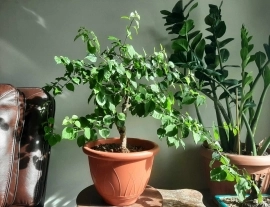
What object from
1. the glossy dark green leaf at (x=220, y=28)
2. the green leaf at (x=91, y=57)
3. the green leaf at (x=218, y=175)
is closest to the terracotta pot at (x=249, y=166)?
the green leaf at (x=218, y=175)

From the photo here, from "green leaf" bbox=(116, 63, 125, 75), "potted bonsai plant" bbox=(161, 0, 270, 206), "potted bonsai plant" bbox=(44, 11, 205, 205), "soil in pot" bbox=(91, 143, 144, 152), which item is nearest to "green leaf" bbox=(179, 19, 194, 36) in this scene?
"potted bonsai plant" bbox=(161, 0, 270, 206)

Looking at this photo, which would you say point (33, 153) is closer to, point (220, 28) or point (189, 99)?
point (189, 99)

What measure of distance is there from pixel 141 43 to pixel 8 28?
0.54m

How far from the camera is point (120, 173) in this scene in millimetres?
999

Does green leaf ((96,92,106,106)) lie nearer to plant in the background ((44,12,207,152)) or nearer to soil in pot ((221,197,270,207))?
plant in the background ((44,12,207,152))

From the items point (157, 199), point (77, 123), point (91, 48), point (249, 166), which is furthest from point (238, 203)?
point (91, 48)

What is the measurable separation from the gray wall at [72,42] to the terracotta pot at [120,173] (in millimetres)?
361

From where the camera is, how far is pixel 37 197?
42.6 inches

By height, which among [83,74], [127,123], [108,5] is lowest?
[127,123]

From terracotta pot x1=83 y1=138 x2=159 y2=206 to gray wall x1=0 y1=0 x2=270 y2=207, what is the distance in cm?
36

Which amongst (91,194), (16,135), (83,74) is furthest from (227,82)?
(16,135)

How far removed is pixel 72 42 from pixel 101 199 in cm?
63

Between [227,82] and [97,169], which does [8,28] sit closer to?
[97,169]

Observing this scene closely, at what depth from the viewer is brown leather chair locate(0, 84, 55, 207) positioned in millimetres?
1029
